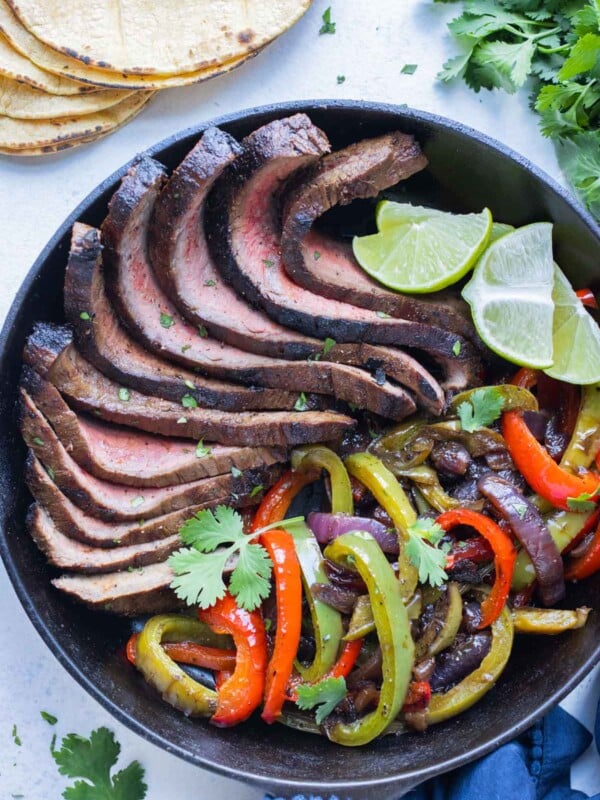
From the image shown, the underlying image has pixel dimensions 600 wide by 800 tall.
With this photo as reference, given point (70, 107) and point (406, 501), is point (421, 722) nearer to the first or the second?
point (406, 501)

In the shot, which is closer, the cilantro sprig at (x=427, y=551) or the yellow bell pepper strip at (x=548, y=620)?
the cilantro sprig at (x=427, y=551)

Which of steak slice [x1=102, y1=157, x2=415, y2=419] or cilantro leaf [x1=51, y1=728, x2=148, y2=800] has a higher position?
steak slice [x1=102, y1=157, x2=415, y2=419]

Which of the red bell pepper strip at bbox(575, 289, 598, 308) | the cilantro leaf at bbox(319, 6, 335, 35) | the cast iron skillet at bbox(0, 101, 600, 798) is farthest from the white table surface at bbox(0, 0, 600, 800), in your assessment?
the red bell pepper strip at bbox(575, 289, 598, 308)

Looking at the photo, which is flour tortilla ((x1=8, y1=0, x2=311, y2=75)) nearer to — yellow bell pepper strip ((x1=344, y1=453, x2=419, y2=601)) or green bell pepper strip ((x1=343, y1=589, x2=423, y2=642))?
yellow bell pepper strip ((x1=344, y1=453, x2=419, y2=601))

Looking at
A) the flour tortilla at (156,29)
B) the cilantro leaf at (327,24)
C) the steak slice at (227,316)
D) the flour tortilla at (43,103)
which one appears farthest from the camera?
the cilantro leaf at (327,24)

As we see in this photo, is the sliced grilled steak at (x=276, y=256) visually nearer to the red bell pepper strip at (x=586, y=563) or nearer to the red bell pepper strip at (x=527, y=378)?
the red bell pepper strip at (x=527, y=378)

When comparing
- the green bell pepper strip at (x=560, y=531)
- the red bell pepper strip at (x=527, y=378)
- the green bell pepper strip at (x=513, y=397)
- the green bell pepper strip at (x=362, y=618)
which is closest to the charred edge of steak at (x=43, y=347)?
the green bell pepper strip at (x=362, y=618)

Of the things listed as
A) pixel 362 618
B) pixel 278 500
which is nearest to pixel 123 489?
pixel 278 500
